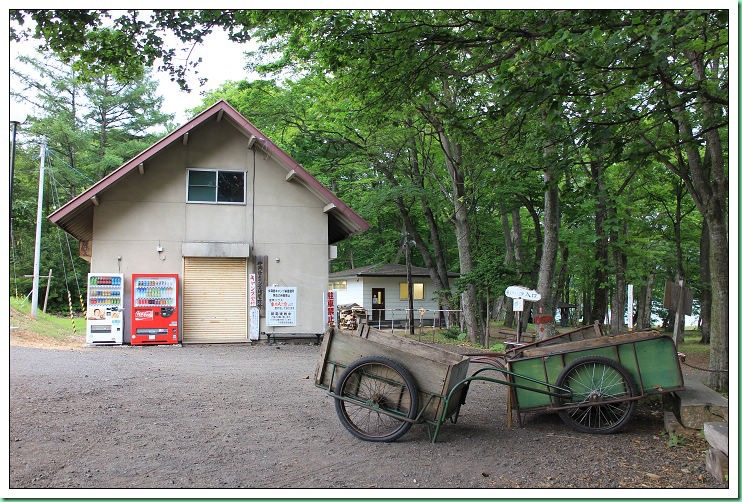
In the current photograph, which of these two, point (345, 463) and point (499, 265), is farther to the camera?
point (499, 265)

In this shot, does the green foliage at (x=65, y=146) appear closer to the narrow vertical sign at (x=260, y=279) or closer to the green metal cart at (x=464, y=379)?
the narrow vertical sign at (x=260, y=279)

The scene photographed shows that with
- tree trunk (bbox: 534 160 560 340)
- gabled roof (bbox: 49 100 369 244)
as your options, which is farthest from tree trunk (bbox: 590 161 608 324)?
gabled roof (bbox: 49 100 369 244)

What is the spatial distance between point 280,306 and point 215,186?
12.8 feet

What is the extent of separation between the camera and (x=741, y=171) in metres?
4.04

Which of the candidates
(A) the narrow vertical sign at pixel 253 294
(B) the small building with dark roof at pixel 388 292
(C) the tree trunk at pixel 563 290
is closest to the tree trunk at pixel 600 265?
(C) the tree trunk at pixel 563 290

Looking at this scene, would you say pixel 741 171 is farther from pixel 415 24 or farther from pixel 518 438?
pixel 415 24

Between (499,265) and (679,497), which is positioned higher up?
(499,265)

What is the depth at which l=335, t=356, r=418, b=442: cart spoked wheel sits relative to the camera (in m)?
5.40

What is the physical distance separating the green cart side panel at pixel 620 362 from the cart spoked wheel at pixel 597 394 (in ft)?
0.40

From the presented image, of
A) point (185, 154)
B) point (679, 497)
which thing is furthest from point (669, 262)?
point (679, 497)

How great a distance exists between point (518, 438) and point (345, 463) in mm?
1987

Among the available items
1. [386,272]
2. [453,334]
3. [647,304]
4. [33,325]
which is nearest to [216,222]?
[33,325]

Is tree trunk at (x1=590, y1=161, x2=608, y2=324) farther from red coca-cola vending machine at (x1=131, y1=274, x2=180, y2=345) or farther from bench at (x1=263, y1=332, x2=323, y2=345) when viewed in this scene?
red coca-cola vending machine at (x1=131, y1=274, x2=180, y2=345)

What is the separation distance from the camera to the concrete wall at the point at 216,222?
50.3 ft
